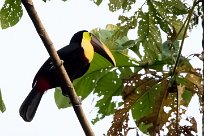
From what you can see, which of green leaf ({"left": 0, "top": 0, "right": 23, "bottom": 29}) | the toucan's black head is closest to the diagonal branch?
green leaf ({"left": 0, "top": 0, "right": 23, "bottom": 29})

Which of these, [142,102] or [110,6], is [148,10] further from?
[142,102]

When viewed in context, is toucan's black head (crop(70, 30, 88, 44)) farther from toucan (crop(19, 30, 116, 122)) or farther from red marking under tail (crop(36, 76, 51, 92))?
red marking under tail (crop(36, 76, 51, 92))

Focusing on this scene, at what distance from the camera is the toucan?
2.46 m

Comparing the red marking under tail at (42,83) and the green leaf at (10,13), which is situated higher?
the green leaf at (10,13)

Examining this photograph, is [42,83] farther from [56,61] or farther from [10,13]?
[56,61]

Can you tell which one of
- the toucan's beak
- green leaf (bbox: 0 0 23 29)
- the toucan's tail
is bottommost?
the toucan's tail

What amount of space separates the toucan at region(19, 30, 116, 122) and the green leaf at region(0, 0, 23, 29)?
17.2 inches

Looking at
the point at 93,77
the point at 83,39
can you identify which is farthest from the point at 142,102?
the point at 83,39

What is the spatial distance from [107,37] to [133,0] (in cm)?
41

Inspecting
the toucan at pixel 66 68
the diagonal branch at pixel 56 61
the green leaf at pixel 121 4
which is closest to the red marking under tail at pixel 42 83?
the toucan at pixel 66 68

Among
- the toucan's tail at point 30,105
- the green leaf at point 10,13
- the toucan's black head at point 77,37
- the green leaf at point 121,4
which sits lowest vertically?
the toucan's tail at point 30,105

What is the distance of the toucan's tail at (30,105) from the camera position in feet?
7.88

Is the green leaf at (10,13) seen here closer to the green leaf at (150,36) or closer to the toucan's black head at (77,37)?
the green leaf at (150,36)

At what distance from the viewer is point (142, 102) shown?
2307 mm
